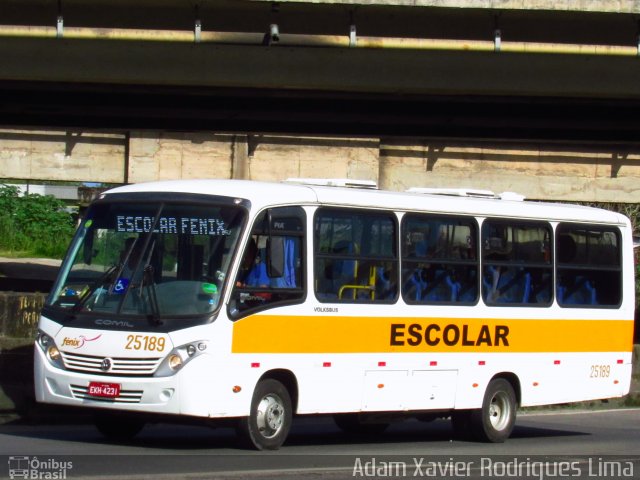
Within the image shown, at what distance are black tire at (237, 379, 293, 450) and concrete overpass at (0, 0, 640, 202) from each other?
9.43m

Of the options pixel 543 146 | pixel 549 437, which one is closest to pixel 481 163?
pixel 543 146

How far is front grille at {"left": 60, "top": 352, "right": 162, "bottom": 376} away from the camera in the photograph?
11.5m

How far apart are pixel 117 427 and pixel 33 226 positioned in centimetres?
5403

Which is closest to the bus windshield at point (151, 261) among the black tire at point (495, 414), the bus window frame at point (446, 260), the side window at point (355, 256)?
the side window at point (355, 256)

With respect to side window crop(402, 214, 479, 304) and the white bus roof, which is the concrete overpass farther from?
side window crop(402, 214, 479, 304)

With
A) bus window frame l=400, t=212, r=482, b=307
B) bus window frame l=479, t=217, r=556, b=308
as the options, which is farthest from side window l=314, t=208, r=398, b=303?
bus window frame l=479, t=217, r=556, b=308

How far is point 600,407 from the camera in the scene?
73.1ft

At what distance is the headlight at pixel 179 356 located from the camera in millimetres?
11414

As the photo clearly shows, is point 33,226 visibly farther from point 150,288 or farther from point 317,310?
point 150,288

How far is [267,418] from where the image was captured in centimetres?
1196

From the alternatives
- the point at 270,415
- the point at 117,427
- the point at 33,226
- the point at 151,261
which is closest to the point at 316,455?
the point at 270,415

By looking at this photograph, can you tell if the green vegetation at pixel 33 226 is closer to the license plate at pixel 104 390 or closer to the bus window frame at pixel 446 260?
the bus window frame at pixel 446 260

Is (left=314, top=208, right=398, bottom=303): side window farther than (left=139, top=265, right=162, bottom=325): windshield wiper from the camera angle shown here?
Yes

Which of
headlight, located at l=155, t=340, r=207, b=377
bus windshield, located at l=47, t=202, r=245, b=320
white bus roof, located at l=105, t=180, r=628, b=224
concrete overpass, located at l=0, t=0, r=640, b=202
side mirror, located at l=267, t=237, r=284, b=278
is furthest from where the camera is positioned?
concrete overpass, located at l=0, t=0, r=640, b=202
